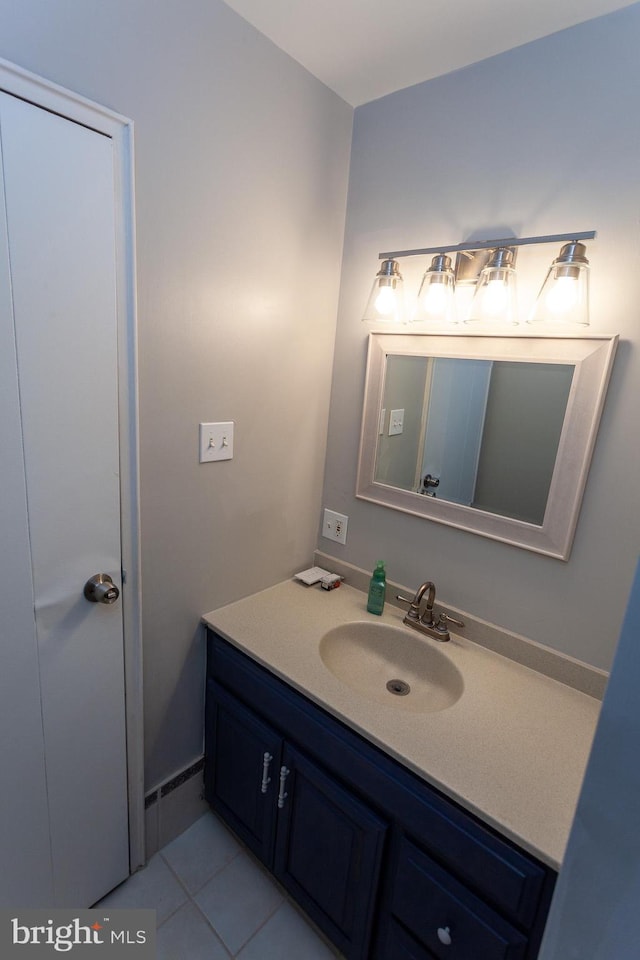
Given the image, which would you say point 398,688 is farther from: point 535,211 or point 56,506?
point 535,211

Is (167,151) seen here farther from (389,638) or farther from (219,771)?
(219,771)

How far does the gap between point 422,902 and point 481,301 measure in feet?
4.73

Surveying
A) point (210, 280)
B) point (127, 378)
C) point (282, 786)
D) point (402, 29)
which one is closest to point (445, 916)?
point (282, 786)

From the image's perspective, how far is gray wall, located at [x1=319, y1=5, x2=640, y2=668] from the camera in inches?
41.8

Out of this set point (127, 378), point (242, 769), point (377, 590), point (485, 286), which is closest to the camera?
point (127, 378)

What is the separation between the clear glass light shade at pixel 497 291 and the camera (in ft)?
3.82

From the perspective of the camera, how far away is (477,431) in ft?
4.40

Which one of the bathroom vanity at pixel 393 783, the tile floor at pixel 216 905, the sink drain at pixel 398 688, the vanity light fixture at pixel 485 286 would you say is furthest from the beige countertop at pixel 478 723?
the vanity light fixture at pixel 485 286

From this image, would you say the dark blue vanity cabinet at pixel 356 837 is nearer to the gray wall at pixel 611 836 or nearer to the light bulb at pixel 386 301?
the gray wall at pixel 611 836

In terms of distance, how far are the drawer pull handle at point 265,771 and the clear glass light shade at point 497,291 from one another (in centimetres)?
136

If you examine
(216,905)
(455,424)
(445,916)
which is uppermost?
(455,424)

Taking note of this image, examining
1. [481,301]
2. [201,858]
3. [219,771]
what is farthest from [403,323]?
[201,858]

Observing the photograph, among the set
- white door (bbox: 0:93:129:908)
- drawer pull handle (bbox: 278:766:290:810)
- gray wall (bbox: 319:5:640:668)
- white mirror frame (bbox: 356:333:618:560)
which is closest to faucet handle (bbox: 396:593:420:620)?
gray wall (bbox: 319:5:640:668)

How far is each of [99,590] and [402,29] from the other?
1.60 m
